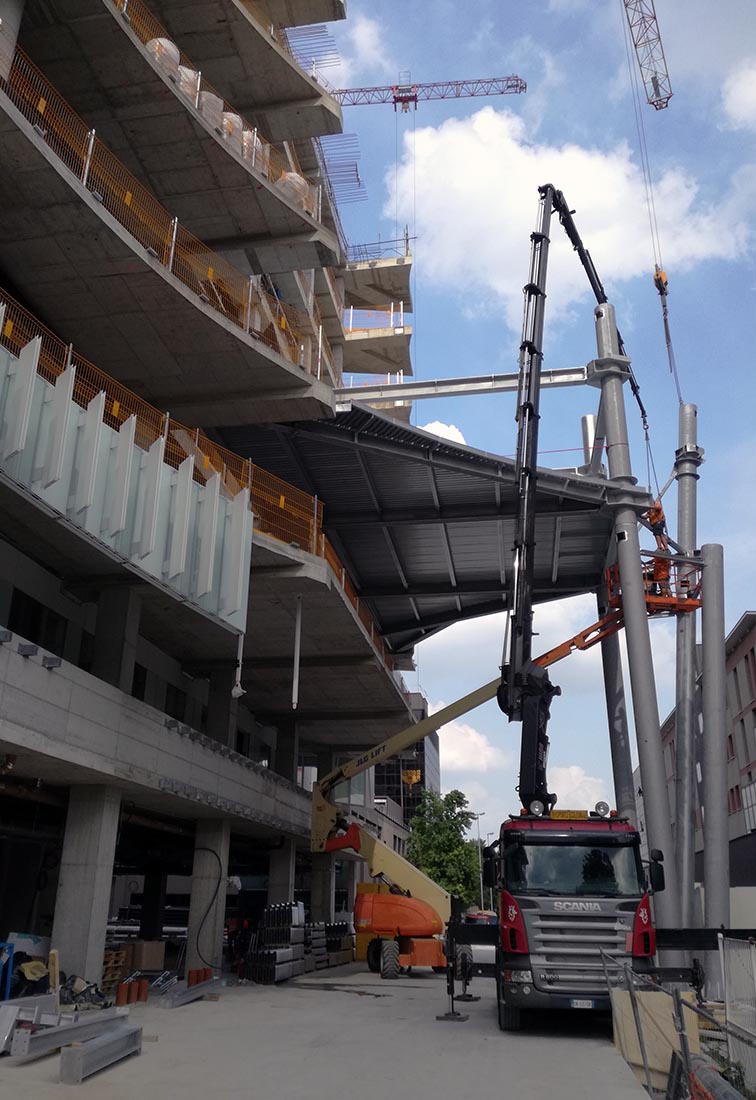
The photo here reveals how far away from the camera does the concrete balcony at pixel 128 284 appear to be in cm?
1551

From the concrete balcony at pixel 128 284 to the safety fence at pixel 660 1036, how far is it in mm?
14243

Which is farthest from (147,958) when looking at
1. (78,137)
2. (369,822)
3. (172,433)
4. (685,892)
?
(369,822)

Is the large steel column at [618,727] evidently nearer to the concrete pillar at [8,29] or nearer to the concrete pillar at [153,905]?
the concrete pillar at [153,905]

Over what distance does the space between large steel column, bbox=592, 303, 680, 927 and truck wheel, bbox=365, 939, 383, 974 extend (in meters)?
7.47

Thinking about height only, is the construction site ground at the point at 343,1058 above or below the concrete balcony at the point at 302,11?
below

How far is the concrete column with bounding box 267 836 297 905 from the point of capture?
105ft

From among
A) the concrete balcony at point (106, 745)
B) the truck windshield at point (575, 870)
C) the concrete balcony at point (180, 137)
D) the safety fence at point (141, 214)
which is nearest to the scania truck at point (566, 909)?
the truck windshield at point (575, 870)

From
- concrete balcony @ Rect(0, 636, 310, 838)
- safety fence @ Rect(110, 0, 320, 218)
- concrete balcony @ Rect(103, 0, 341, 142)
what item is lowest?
concrete balcony @ Rect(0, 636, 310, 838)

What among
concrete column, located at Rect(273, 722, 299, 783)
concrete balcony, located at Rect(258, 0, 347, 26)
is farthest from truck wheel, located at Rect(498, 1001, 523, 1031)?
concrete balcony, located at Rect(258, 0, 347, 26)

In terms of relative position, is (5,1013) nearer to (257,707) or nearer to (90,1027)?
(90,1027)

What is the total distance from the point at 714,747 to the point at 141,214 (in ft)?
65.5

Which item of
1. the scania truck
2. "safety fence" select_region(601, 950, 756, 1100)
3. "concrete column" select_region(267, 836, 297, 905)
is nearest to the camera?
"safety fence" select_region(601, 950, 756, 1100)

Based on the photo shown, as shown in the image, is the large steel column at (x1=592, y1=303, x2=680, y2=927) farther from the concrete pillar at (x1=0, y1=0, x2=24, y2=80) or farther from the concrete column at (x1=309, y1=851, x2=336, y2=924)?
the concrete pillar at (x1=0, y1=0, x2=24, y2=80)

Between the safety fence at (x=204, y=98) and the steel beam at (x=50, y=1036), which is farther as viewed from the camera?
the safety fence at (x=204, y=98)
